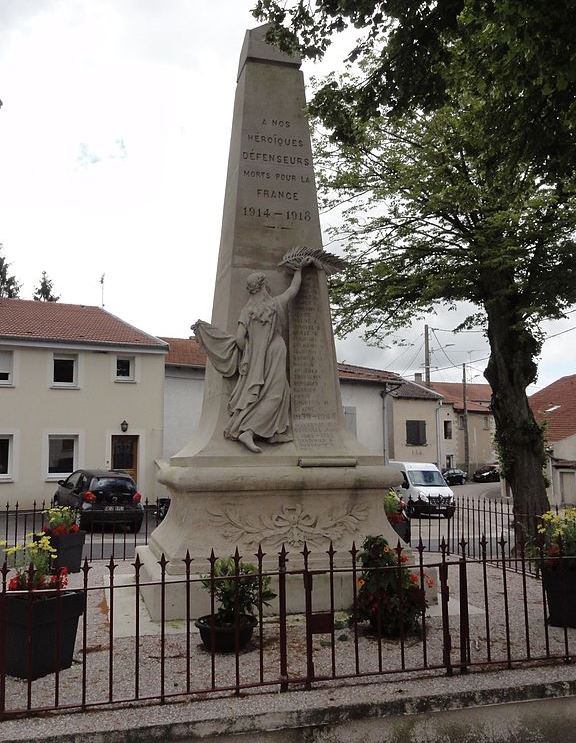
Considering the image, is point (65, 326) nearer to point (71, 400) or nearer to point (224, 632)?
point (71, 400)

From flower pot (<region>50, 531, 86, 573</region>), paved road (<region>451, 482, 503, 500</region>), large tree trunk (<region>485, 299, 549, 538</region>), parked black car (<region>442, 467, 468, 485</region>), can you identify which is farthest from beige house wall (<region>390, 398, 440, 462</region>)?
flower pot (<region>50, 531, 86, 573</region>)

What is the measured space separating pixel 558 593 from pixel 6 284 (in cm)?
3814

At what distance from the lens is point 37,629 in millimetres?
4492

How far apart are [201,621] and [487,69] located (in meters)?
6.16

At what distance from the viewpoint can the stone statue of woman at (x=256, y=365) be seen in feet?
22.1

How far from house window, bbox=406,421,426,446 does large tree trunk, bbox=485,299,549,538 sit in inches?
994

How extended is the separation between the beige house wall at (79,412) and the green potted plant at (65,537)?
45.0 feet

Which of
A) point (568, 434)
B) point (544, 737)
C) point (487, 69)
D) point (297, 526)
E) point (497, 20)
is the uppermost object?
point (487, 69)

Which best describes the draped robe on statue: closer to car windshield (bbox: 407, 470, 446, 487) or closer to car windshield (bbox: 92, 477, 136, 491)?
car windshield (bbox: 92, 477, 136, 491)

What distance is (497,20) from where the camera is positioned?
531 cm

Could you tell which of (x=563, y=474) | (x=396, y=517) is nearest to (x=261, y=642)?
(x=396, y=517)

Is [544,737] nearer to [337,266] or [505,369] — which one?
[337,266]

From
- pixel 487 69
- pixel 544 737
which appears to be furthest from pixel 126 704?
pixel 487 69

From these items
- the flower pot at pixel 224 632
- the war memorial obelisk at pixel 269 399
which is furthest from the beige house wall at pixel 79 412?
the flower pot at pixel 224 632
